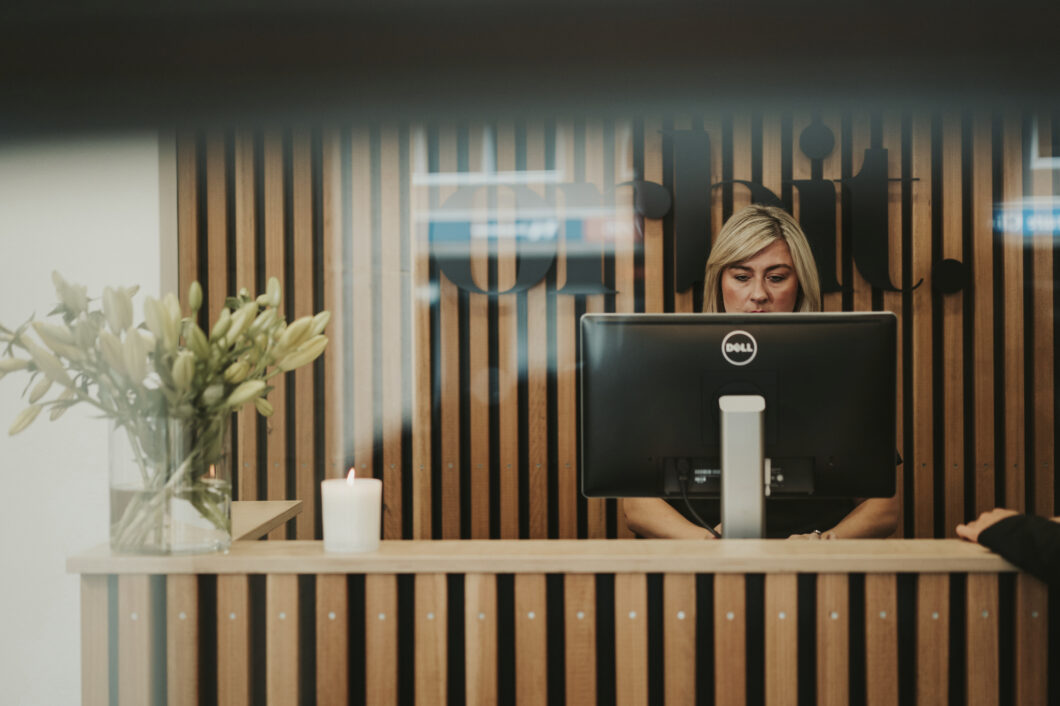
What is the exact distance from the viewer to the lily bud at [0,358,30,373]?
1.13 metres

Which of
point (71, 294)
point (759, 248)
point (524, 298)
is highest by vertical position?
point (759, 248)

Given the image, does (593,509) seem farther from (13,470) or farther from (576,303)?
(13,470)

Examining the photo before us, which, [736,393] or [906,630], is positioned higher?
[736,393]

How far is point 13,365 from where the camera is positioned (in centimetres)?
113

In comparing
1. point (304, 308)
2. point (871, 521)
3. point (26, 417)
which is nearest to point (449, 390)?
point (304, 308)

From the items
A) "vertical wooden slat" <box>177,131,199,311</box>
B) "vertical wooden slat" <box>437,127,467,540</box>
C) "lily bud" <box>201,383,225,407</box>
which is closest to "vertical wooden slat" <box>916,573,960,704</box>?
"lily bud" <box>201,383,225,407</box>

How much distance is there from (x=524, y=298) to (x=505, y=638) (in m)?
2.02

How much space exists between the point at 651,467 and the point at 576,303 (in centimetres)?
166

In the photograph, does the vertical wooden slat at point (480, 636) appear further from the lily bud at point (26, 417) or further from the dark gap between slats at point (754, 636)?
the lily bud at point (26, 417)

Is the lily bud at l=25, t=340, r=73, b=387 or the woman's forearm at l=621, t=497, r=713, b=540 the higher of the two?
the lily bud at l=25, t=340, r=73, b=387

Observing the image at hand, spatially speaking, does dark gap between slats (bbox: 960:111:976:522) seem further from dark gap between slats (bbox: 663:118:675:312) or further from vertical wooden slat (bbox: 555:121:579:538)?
vertical wooden slat (bbox: 555:121:579:538)

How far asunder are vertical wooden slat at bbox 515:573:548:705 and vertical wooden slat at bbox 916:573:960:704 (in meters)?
0.60

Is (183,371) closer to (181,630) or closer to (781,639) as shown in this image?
(181,630)

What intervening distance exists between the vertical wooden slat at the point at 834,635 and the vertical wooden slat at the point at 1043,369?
2.37 metres
